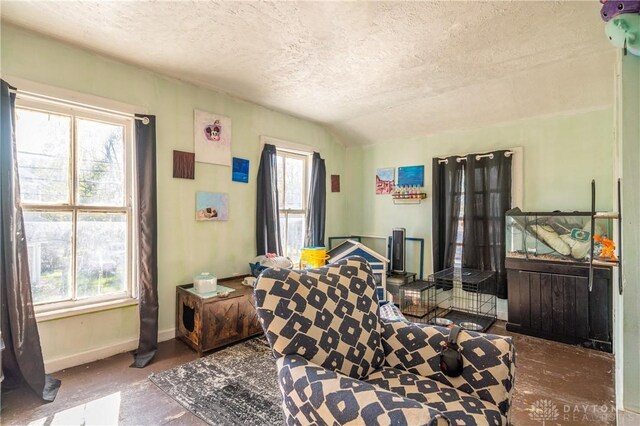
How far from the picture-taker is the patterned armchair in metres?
1.01

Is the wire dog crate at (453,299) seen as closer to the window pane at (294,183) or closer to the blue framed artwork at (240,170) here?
the window pane at (294,183)

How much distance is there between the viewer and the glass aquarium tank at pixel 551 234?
2838 mm

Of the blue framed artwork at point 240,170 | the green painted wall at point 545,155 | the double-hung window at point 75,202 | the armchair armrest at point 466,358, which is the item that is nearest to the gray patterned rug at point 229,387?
the armchair armrest at point 466,358

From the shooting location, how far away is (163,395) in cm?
204

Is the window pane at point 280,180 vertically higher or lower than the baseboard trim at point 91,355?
higher

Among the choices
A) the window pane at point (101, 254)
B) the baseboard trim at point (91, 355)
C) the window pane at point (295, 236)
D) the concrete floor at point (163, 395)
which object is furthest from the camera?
Result: the window pane at point (295, 236)

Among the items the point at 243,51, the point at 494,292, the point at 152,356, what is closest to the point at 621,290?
the point at 494,292

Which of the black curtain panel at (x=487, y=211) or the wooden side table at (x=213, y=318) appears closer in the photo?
the wooden side table at (x=213, y=318)

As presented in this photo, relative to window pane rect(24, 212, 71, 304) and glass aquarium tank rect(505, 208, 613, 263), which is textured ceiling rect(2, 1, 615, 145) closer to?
glass aquarium tank rect(505, 208, 613, 263)

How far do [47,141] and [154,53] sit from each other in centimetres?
106

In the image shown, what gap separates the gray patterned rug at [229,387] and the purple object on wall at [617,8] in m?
2.40

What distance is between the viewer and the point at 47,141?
236 centimetres

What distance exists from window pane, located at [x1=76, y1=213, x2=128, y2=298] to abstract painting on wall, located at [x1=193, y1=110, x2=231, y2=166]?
965mm

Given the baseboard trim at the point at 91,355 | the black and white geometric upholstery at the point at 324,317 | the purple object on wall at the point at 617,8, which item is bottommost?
the baseboard trim at the point at 91,355
